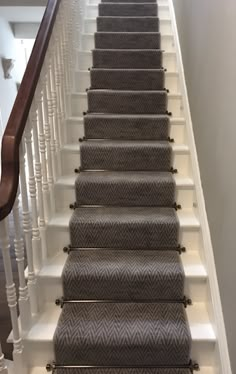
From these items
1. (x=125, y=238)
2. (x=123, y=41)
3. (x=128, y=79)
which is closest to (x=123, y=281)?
(x=125, y=238)

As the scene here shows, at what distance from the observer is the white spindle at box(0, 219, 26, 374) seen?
48.5 inches

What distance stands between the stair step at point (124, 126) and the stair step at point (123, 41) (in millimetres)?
976

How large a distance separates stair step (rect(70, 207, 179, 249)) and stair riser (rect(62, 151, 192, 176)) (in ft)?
1.46

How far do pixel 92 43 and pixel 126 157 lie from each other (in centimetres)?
141

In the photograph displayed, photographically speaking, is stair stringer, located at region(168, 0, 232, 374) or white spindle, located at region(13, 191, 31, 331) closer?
white spindle, located at region(13, 191, 31, 331)

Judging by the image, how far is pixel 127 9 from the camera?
11.4ft

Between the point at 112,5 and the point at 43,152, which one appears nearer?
the point at 43,152

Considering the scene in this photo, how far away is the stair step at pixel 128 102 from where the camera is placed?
2.65 m

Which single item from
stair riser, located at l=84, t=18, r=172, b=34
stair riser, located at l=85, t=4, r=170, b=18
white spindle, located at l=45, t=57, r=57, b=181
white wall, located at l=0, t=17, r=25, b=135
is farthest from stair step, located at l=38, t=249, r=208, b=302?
white wall, located at l=0, t=17, r=25, b=135

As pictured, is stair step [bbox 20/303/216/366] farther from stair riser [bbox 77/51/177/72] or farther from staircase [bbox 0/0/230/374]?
stair riser [bbox 77/51/177/72]

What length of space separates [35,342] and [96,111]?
5.68 feet

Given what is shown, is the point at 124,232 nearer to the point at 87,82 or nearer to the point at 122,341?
the point at 122,341

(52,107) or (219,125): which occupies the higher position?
(52,107)

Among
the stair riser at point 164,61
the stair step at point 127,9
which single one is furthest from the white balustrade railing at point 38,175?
the stair step at point 127,9
